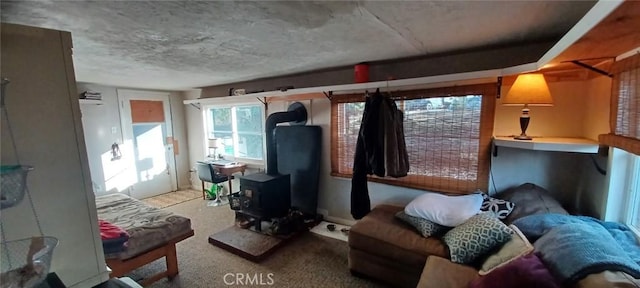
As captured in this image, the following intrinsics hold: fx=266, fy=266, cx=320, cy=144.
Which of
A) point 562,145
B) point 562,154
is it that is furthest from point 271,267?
point 562,154

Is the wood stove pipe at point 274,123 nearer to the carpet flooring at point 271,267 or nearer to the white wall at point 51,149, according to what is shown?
the carpet flooring at point 271,267

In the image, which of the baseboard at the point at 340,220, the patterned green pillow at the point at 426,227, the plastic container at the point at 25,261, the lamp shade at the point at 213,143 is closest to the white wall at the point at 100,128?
the lamp shade at the point at 213,143

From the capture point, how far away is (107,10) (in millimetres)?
1371

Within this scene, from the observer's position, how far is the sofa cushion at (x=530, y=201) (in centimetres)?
198

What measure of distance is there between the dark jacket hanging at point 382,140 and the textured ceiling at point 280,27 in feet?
1.66

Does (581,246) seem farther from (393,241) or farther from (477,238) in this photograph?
(393,241)

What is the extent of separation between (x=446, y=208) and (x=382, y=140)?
802 mm

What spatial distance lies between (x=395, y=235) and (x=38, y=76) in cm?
222

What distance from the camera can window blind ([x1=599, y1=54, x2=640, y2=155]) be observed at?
138 cm

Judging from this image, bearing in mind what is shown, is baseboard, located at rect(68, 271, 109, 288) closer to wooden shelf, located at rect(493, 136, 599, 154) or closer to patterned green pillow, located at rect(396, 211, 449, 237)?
patterned green pillow, located at rect(396, 211, 449, 237)

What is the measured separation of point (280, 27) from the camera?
5.57ft

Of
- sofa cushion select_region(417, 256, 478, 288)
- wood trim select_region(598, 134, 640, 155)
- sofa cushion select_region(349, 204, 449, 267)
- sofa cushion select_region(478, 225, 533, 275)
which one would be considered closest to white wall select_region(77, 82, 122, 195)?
sofa cushion select_region(349, 204, 449, 267)

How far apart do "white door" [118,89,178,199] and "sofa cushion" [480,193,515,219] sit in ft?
17.0

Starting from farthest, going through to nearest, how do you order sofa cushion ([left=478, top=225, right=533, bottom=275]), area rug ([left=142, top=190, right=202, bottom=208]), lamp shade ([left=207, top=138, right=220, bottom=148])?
1. lamp shade ([left=207, top=138, right=220, bottom=148])
2. area rug ([left=142, top=190, right=202, bottom=208])
3. sofa cushion ([left=478, top=225, right=533, bottom=275])
